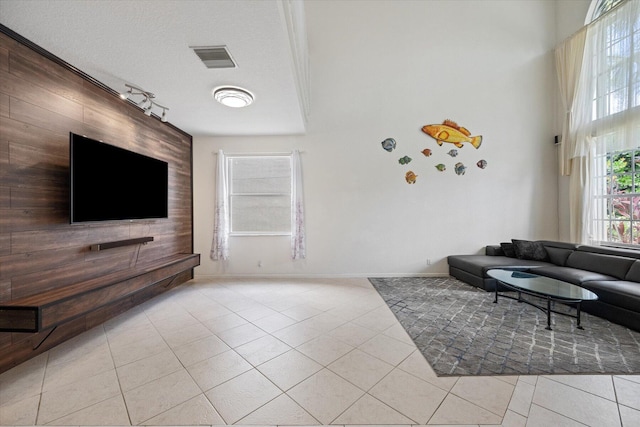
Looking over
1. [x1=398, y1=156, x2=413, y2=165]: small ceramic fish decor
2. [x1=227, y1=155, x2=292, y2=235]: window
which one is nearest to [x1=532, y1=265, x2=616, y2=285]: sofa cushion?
[x1=398, y1=156, x2=413, y2=165]: small ceramic fish decor

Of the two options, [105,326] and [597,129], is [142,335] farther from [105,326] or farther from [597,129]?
[597,129]

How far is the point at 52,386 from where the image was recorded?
66.4 inches

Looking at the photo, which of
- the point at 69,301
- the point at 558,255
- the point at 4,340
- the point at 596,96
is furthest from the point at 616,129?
the point at 4,340

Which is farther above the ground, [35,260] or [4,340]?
[35,260]

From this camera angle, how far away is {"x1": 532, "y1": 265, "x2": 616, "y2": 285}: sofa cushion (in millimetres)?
2965

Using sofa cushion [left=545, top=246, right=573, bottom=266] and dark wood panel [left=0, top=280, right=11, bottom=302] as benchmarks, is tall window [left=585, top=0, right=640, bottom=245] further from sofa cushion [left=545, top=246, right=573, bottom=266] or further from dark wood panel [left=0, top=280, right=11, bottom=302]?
dark wood panel [left=0, top=280, right=11, bottom=302]

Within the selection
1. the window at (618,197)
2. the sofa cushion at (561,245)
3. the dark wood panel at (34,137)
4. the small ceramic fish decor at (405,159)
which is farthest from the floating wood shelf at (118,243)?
the window at (618,197)

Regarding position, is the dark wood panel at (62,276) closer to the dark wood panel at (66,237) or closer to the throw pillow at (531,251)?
the dark wood panel at (66,237)

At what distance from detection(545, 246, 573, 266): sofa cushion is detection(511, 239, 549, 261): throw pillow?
6 centimetres

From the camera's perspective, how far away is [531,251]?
13.1 feet

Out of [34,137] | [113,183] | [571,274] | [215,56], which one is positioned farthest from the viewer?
[571,274]

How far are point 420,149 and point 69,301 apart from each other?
5.04m

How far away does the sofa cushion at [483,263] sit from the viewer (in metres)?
3.62

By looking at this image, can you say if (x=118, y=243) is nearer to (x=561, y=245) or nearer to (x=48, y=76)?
(x=48, y=76)
